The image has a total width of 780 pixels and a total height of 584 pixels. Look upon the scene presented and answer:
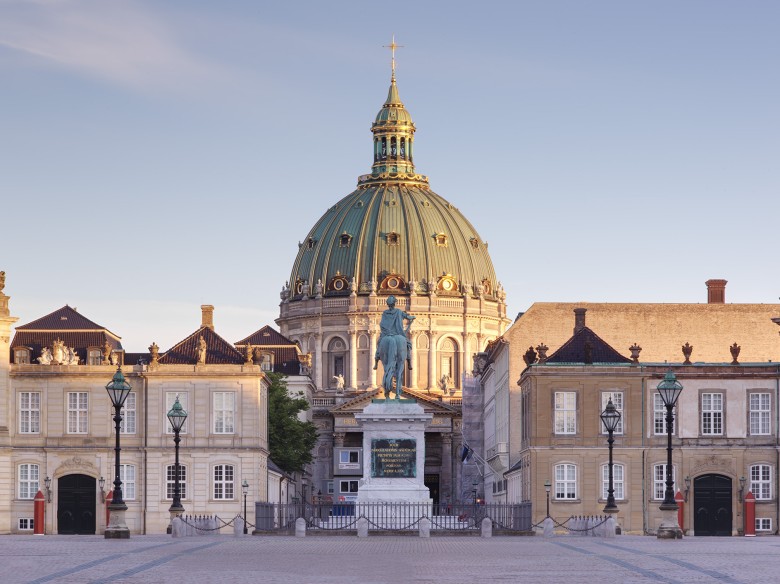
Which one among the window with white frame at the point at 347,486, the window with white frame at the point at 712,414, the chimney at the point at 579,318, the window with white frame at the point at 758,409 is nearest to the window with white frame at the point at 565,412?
the window with white frame at the point at 712,414

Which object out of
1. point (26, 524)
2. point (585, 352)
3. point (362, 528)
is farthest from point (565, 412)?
point (26, 524)

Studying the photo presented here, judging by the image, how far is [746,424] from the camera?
82.9m

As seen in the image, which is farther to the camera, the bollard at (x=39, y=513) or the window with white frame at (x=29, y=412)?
the window with white frame at (x=29, y=412)

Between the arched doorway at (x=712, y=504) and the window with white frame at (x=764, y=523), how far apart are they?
1.28m

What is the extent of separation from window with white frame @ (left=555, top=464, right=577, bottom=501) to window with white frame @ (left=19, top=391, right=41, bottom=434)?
77.1ft

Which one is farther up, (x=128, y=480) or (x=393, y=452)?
(x=393, y=452)

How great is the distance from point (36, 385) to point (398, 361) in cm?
2296

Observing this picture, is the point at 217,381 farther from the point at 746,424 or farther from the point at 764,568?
the point at 764,568

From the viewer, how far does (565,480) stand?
268ft

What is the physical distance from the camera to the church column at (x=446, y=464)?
185 meters

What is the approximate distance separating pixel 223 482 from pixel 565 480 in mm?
15828

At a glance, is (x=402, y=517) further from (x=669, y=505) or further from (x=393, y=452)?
(x=669, y=505)

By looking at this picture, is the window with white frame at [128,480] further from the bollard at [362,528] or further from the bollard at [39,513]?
the bollard at [362,528]

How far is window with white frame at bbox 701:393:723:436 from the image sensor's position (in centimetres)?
8300
